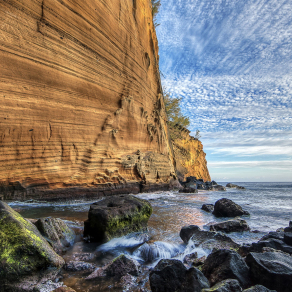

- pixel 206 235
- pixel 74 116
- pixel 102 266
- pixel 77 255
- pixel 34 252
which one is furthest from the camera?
pixel 74 116

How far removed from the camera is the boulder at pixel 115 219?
147 inches

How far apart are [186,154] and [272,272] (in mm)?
32863

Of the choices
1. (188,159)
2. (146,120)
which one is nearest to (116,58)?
(146,120)

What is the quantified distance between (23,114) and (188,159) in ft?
Result: 99.8

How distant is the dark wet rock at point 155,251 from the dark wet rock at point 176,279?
1.07 meters

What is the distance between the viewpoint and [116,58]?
11.0 meters

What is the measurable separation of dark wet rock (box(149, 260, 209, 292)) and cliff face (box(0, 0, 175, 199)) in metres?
6.34

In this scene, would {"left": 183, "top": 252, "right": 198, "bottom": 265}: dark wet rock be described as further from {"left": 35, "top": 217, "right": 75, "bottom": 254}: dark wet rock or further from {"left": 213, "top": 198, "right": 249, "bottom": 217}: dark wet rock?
{"left": 213, "top": 198, "right": 249, "bottom": 217}: dark wet rock

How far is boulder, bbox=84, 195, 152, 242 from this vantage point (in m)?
3.73

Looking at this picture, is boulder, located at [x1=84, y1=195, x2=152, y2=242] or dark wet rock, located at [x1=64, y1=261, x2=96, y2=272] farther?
boulder, located at [x1=84, y1=195, x2=152, y2=242]

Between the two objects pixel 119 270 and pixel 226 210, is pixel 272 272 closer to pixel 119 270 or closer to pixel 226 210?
pixel 119 270

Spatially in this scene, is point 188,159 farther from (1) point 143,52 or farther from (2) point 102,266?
(2) point 102,266

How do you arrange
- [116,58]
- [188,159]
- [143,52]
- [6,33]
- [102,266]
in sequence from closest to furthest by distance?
[102,266], [6,33], [116,58], [143,52], [188,159]

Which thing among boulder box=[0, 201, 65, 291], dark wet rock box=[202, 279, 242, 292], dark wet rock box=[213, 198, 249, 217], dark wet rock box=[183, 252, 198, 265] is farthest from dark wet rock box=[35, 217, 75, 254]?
dark wet rock box=[213, 198, 249, 217]
